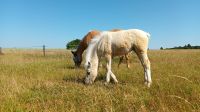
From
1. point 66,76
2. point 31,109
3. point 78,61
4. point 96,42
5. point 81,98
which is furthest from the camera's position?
point 78,61

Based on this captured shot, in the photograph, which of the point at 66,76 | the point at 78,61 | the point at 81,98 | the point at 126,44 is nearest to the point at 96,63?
the point at 126,44

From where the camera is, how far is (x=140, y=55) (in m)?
7.66

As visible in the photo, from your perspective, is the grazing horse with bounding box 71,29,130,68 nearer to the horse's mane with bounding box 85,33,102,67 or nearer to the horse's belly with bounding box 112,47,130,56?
the horse's mane with bounding box 85,33,102,67

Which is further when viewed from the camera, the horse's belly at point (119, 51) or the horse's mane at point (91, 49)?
the horse's mane at point (91, 49)

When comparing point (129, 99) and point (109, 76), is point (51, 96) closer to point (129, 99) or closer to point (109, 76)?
point (129, 99)

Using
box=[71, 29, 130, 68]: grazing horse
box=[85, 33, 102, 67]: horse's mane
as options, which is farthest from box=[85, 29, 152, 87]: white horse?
box=[71, 29, 130, 68]: grazing horse

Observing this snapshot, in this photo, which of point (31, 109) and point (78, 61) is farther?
point (78, 61)

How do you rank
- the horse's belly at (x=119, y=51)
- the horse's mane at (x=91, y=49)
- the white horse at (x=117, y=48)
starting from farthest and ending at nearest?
the horse's mane at (x=91, y=49)
the horse's belly at (x=119, y=51)
the white horse at (x=117, y=48)

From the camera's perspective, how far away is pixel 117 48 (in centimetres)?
768

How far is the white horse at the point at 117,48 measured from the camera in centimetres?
748

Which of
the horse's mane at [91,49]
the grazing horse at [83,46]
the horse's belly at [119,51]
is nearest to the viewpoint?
the horse's belly at [119,51]

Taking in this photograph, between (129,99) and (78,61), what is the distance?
897cm

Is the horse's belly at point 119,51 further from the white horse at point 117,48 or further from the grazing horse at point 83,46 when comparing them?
the grazing horse at point 83,46

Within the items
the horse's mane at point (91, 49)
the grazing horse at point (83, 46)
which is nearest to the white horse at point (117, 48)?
the horse's mane at point (91, 49)
